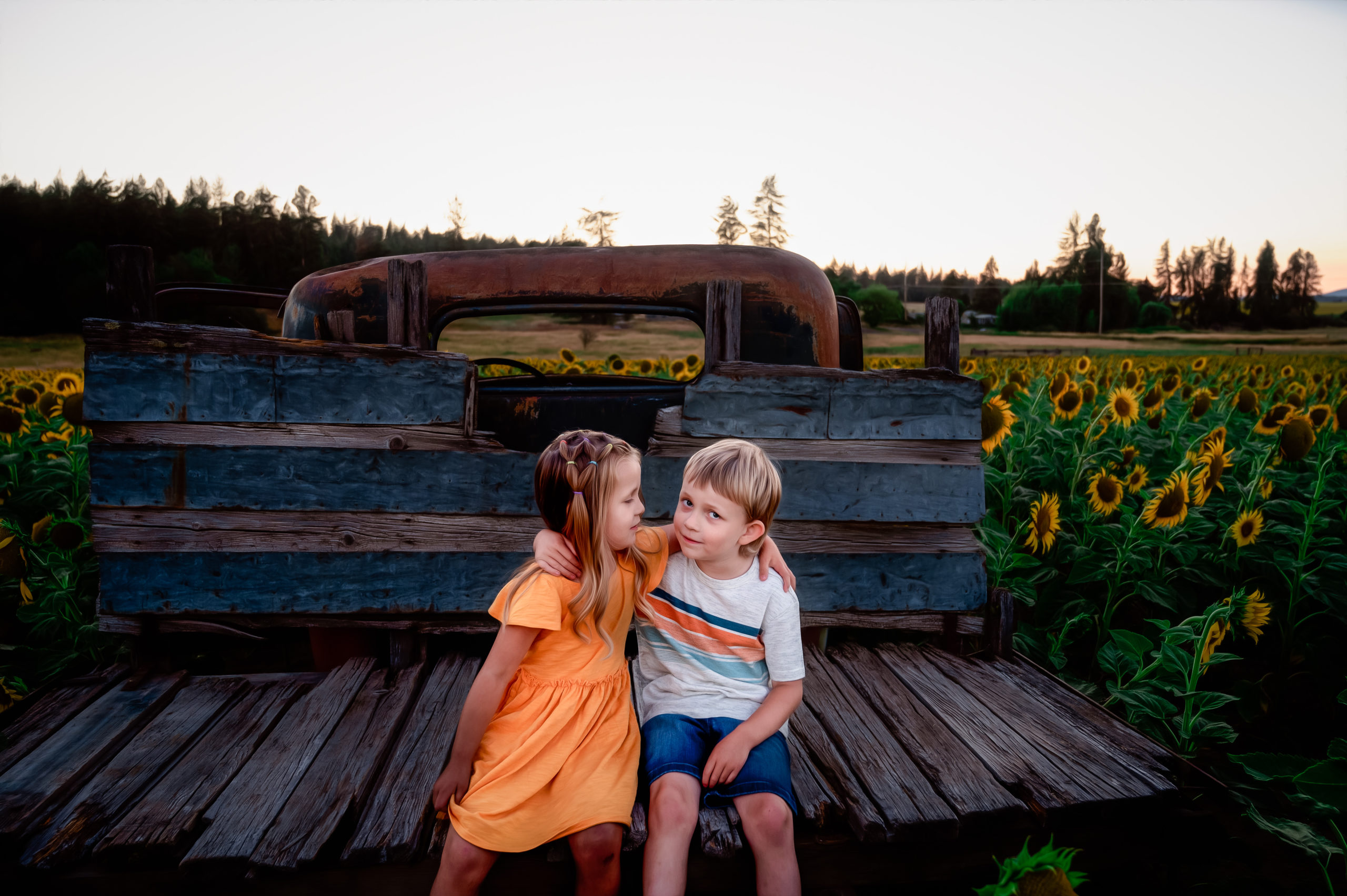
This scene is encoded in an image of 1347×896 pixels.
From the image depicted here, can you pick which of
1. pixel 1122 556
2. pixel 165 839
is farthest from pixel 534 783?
pixel 1122 556

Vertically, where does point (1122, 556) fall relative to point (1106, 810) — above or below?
above

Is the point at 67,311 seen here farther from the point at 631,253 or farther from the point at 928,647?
the point at 928,647

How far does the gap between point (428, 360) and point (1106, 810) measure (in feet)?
7.36

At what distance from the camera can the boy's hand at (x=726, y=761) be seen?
5.03 feet

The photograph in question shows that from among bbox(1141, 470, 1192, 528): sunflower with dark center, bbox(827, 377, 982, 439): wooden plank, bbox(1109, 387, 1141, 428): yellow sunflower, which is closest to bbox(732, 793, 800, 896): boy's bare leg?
bbox(827, 377, 982, 439): wooden plank

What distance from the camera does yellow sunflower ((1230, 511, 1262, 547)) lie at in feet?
8.31

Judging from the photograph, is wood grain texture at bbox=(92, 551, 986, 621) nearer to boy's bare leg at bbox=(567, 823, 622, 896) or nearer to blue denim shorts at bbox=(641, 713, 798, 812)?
blue denim shorts at bbox=(641, 713, 798, 812)

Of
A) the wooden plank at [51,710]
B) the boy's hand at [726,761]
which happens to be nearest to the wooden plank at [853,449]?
the boy's hand at [726,761]

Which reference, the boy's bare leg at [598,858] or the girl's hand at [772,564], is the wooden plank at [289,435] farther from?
the boy's bare leg at [598,858]

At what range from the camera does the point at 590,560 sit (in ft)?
5.24

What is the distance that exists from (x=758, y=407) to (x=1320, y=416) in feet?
10.1

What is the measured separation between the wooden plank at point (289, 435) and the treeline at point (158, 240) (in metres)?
4.98

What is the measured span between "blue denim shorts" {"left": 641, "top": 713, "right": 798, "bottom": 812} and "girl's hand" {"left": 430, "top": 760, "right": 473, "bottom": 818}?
1.30ft

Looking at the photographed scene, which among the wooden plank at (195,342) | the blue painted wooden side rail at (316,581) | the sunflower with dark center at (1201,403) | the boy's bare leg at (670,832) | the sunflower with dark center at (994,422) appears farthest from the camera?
the sunflower with dark center at (1201,403)
